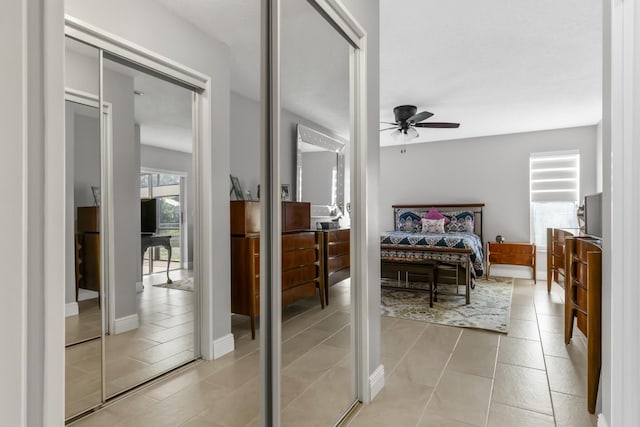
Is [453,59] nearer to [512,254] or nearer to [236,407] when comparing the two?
[236,407]

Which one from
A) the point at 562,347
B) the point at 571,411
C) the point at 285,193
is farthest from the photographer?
the point at 562,347

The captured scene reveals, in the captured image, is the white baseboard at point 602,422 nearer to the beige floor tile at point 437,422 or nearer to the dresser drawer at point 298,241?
the beige floor tile at point 437,422

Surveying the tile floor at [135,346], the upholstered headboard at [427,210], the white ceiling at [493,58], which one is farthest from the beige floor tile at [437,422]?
the upholstered headboard at [427,210]

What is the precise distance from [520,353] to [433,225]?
12.6 ft

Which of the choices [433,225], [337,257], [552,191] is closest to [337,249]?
[337,257]

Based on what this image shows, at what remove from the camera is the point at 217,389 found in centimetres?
121

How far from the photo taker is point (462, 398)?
6.91 ft

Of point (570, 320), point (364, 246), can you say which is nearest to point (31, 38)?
point (364, 246)

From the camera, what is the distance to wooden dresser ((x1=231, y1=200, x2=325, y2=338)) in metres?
1.31

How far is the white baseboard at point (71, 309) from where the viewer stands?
69 centimetres

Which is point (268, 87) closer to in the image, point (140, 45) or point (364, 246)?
point (140, 45)

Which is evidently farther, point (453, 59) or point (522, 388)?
point (453, 59)

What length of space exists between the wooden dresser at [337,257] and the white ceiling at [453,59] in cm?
61

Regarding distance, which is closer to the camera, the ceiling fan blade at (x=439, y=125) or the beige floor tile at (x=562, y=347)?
the beige floor tile at (x=562, y=347)
